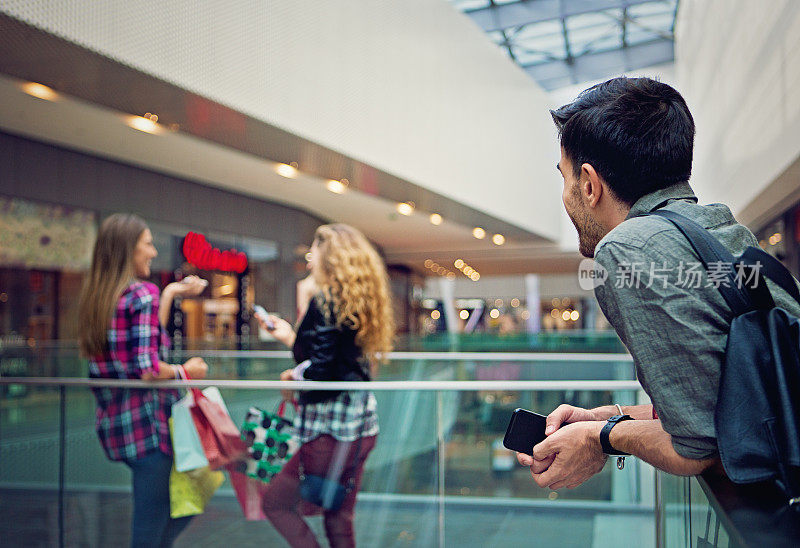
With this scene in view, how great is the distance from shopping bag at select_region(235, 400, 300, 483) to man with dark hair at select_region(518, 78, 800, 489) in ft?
6.31

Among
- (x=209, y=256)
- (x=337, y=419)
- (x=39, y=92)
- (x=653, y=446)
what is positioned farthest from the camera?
(x=209, y=256)

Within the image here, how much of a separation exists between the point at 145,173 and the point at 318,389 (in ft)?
27.0

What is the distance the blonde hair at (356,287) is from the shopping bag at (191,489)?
2.86 ft

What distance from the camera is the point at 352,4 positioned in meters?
7.46

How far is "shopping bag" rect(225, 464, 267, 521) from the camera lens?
3152mm

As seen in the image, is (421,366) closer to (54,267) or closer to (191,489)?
(191,489)

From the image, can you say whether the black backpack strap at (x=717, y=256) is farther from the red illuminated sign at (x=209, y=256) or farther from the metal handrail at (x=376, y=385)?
the red illuminated sign at (x=209, y=256)

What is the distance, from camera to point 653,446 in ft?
3.81

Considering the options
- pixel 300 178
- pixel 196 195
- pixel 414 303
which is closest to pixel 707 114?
pixel 300 178

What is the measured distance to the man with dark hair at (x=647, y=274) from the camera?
1.06m

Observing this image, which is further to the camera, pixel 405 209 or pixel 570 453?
pixel 405 209

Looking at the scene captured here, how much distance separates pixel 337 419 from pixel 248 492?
57cm

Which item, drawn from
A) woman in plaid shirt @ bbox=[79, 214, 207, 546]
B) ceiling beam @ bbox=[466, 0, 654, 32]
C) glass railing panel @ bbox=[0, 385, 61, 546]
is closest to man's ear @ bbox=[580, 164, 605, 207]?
woman in plaid shirt @ bbox=[79, 214, 207, 546]

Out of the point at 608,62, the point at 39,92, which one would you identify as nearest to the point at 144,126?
the point at 39,92
